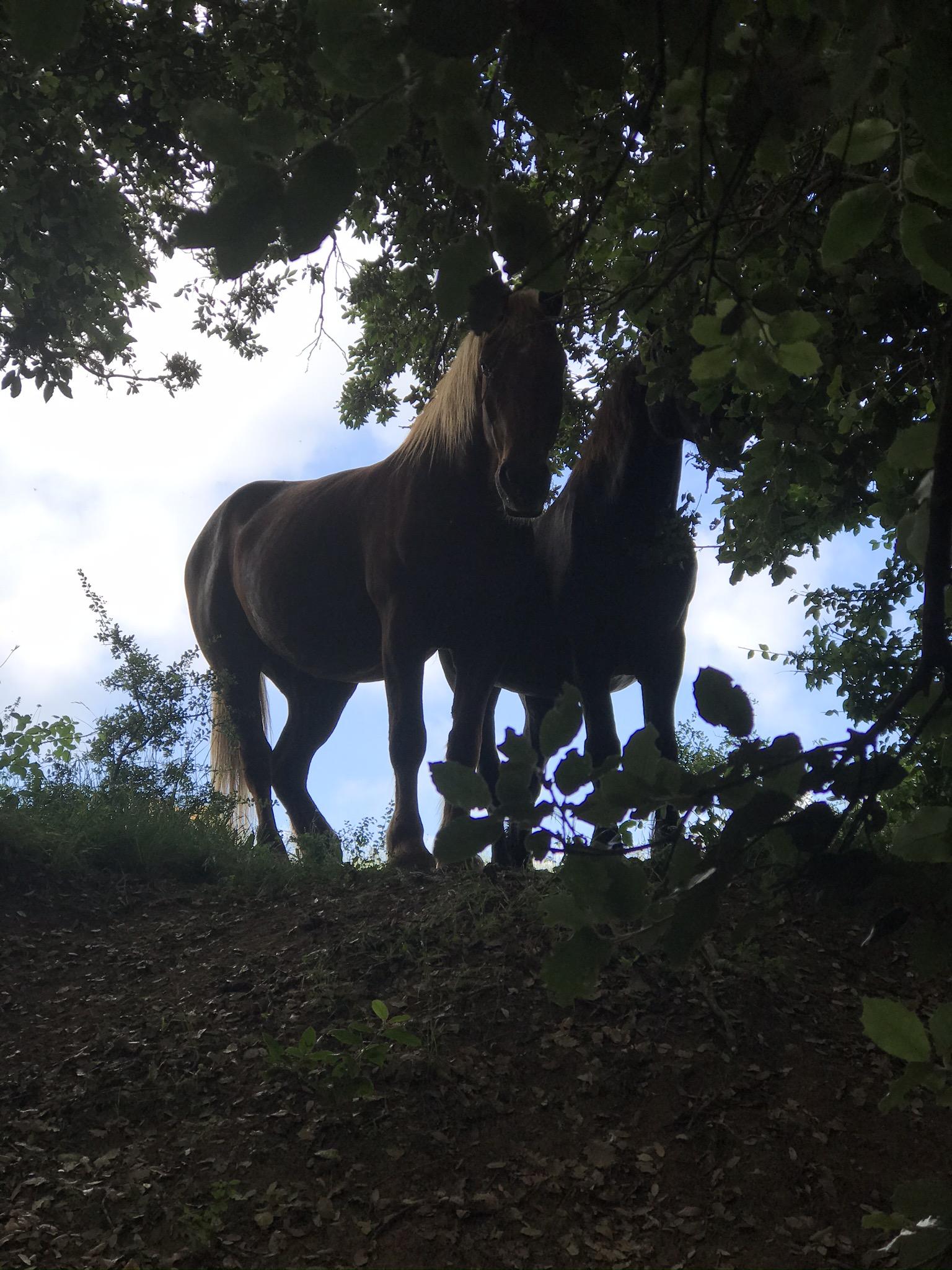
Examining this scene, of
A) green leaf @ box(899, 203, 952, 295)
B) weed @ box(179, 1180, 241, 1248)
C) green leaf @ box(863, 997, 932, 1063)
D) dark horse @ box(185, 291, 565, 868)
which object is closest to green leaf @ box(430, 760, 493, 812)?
green leaf @ box(863, 997, 932, 1063)

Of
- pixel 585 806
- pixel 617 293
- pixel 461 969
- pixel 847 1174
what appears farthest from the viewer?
pixel 461 969

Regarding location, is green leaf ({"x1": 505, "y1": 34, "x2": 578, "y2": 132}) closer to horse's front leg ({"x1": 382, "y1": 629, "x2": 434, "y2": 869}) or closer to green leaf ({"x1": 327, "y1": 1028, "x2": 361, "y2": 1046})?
green leaf ({"x1": 327, "y1": 1028, "x2": 361, "y2": 1046})

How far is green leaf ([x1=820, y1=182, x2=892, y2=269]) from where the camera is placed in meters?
0.91

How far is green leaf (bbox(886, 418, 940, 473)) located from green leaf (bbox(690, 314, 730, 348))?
0.22 metres

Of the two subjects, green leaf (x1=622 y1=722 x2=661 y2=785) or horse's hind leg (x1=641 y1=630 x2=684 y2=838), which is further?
horse's hind leg (x1=641 y1=630 x2=684 y2=838)

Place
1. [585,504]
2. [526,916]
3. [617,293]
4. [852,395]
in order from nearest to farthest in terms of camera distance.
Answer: [617,293]
[852,395]
[526,916]
[585,504]

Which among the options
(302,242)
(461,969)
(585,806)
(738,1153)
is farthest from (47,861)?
(302,242)

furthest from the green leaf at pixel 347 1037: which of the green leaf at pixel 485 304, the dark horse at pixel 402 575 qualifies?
the green leaf at pixel 485 304

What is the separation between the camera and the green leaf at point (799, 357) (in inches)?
44.1

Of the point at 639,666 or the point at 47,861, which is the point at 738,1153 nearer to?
the point at 639,666

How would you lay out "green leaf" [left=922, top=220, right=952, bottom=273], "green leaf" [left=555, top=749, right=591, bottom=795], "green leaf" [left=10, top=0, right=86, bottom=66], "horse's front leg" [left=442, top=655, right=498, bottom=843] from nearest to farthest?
1. "green leaf" [left=10, top=0, right=86, bottom=66]
2. "green leaf" [left=922, top=220, right=952, bottom=273]
3. "green leaf" [left=555, top=749, right=591, bottom=795]
4. "horse's front leg" [left=442, top=655, right=498, bottom=843]

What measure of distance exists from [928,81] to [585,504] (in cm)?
369

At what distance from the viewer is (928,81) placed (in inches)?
27.5

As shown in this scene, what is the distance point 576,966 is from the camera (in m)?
0.98
